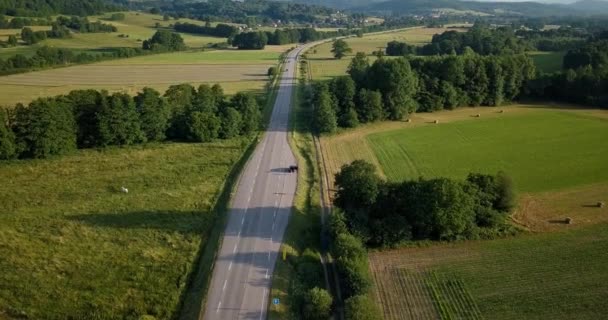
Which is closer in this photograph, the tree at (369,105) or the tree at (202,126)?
the tree at (202,126)

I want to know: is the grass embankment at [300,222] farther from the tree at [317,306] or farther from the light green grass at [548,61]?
the light green grass at [548,61]

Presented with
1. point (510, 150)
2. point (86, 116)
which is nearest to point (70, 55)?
point (86, 116)

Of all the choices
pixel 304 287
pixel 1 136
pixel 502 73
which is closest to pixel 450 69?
pixel 502 73

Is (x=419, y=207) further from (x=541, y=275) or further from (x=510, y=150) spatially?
(x=510, y=150)

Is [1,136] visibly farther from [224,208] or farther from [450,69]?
[450,69]

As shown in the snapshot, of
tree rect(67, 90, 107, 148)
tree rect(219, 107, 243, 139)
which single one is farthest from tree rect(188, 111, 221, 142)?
tree rect(67, 90, 107, 148)

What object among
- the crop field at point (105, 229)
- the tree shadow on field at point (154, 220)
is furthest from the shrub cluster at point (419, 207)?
the crop field at point (105, 229)

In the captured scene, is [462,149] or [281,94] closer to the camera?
[462,149]
